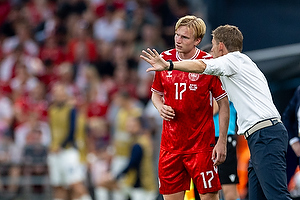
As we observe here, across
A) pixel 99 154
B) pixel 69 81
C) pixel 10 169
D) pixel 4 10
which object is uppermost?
pixel 4 10

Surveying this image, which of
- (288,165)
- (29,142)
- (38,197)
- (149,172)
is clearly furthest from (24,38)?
(288,165)

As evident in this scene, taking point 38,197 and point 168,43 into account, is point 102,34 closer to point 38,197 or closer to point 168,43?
point 168,43

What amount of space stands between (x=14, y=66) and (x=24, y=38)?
1113 mm

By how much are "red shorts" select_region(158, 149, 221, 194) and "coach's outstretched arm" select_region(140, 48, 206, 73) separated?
3.59 feet

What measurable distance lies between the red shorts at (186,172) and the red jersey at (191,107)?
80mm

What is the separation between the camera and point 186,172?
19.6 ft

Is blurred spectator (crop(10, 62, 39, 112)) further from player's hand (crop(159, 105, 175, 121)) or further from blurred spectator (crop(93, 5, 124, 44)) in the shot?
player's hand (crop(159, 105, 175, 121))

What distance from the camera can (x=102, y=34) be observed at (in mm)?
14938

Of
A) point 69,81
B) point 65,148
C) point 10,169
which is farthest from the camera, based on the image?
point 69,81

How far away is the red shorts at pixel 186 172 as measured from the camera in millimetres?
5832

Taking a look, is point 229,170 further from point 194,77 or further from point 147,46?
point 147,46

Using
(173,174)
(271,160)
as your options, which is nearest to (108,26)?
(173,174)

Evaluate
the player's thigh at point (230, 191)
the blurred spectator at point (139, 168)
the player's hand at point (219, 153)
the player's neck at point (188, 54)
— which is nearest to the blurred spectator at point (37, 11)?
the blurred spectator at point (139, 168)

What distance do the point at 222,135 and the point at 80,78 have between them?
865 cm
